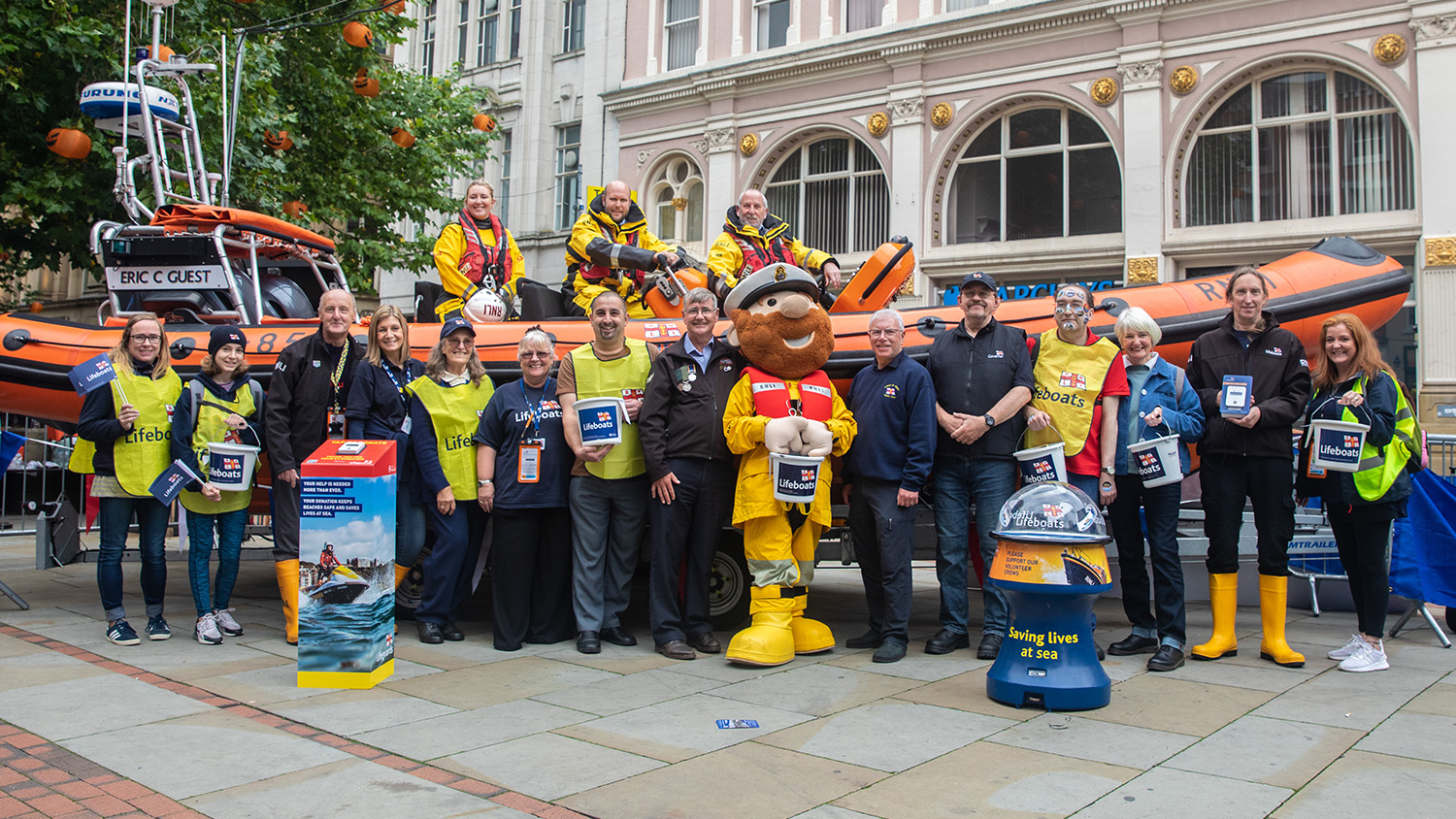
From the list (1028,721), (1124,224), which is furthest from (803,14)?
(1028,721)

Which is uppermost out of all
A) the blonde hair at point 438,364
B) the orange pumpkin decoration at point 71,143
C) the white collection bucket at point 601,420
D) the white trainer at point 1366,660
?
the orange pumpkin decoration at point 71,143

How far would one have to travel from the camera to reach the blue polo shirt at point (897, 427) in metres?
5.82

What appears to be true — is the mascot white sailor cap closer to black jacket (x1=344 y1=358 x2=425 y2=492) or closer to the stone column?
black jacket (x1=344 y1=358 x2=425 y2=492)

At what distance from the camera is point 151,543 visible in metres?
6.26

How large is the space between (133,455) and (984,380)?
15.8 feet

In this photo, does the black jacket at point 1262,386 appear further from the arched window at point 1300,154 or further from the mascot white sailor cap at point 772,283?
the arched window at point 1300,154

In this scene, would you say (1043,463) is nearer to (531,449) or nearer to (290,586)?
(531,449)

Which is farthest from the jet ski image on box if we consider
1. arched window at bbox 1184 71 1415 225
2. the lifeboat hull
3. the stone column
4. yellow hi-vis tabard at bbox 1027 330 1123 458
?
arched window at bbox 1184 71 1415 225

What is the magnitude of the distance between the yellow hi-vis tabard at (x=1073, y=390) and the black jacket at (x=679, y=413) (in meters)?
1.74

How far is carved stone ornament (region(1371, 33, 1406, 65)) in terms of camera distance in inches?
569

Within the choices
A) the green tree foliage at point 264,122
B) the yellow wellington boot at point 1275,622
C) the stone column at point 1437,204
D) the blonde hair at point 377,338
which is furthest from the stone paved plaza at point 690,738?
the stone column at point 1437,204

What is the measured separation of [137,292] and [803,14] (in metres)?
14.5

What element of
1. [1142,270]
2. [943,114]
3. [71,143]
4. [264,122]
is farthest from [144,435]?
[943,114]

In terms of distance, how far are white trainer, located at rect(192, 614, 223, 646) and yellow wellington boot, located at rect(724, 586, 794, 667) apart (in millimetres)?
2946
